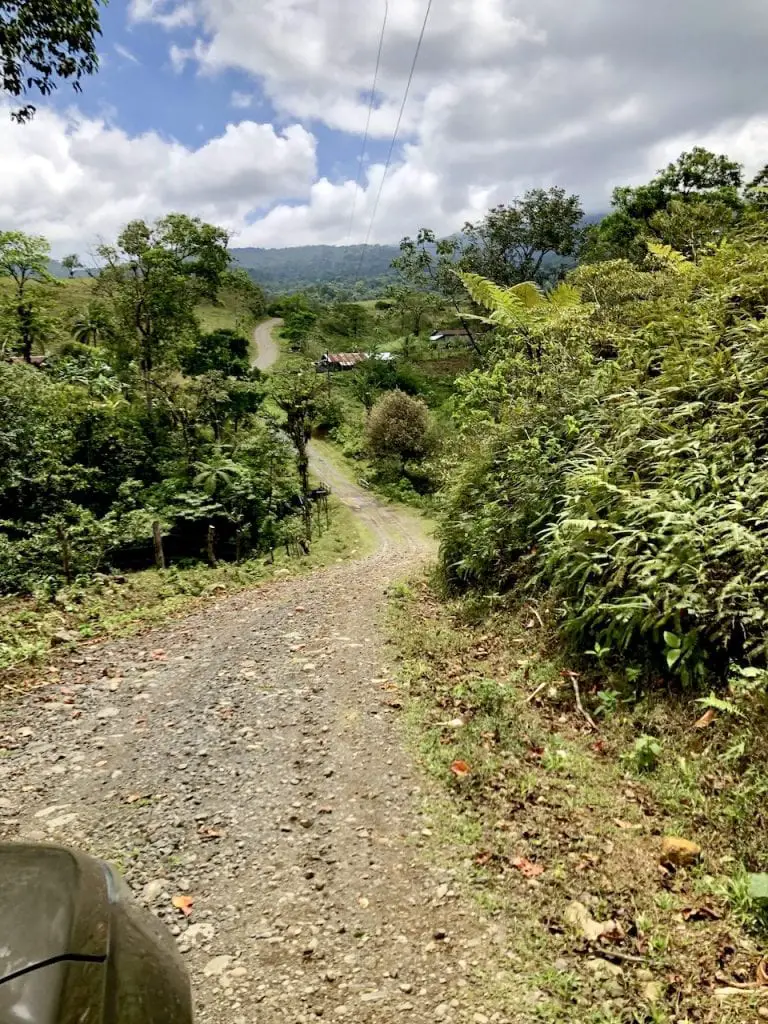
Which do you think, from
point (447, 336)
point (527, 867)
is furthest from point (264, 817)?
point (447, 336)

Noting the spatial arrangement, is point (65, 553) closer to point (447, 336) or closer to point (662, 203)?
point (662, 203)

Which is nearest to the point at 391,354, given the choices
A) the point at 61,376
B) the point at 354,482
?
the point at 354,482

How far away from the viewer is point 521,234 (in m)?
36.4

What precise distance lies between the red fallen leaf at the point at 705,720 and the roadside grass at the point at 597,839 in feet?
0.10

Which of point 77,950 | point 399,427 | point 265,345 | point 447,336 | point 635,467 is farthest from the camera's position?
point 265,345

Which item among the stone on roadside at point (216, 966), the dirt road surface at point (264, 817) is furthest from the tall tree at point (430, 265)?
the stone on roadside at point (216, 966)

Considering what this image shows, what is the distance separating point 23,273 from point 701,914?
1322 inches

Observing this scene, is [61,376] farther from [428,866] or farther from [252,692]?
[428,866]

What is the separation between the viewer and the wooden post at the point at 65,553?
1159cm

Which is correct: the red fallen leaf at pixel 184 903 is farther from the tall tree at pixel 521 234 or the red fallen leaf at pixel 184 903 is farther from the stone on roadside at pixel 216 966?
the tall tree at pixel 521 234

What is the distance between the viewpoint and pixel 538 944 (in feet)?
9.70

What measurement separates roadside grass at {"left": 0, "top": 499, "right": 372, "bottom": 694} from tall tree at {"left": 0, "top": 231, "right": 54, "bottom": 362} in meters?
20.7

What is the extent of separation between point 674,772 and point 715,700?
549 millimetres

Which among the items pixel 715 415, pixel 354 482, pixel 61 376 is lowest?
pixel 354 482
